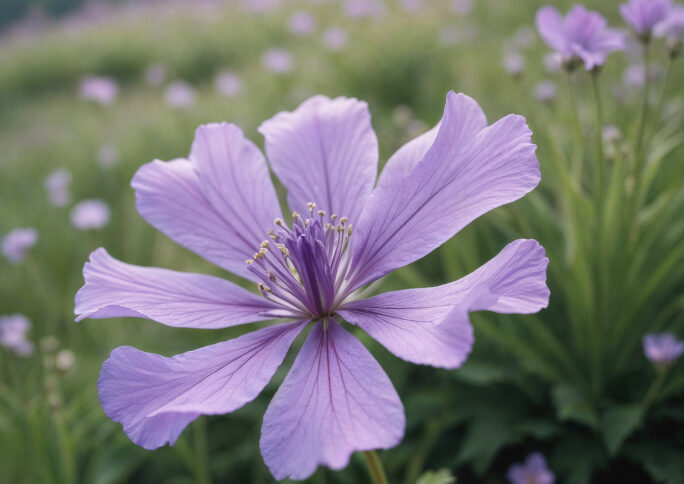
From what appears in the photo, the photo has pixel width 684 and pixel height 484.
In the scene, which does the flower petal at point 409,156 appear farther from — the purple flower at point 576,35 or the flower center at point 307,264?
the purple flower at point 576,35

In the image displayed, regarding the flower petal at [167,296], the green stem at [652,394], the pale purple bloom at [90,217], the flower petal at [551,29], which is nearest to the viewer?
the flower petal at [167,296]

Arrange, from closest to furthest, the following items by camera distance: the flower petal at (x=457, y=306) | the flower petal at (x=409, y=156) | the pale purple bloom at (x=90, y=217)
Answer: the flower petal at (x=457, y=306), the flower petal at (x=409, y=156), the pale purple bloom at (x=90, y=217)

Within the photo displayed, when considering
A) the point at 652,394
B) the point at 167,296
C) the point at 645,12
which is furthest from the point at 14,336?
the point at 645,12

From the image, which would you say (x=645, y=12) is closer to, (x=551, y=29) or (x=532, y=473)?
(x=551, y=29)

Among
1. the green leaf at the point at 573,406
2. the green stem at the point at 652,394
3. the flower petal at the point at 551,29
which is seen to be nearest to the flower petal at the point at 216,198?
the flower petal at the point at 551,29

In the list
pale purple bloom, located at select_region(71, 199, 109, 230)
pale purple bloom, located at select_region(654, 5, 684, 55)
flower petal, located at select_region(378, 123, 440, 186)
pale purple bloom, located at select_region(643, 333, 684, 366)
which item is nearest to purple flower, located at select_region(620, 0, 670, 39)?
pale purple bloom, located at select_region(654, 5, 684, 55)

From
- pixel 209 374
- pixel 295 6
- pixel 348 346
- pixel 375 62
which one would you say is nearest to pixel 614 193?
pixel 348 346
